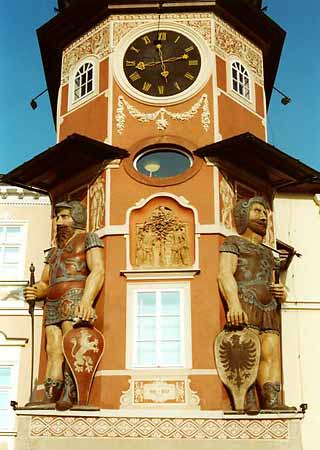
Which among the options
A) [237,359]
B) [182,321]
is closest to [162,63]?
[182,321]

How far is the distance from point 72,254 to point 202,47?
5.88 meters

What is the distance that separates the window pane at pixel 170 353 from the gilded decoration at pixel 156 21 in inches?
295

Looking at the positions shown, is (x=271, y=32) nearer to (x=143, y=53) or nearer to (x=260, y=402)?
(x=143, y=53)

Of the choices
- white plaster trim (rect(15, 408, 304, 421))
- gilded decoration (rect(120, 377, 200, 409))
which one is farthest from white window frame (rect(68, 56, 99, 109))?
white plaster trim (rect(15, 408, 304, 421))

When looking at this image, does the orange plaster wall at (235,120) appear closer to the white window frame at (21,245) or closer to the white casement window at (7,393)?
the white window frame at (21,245)

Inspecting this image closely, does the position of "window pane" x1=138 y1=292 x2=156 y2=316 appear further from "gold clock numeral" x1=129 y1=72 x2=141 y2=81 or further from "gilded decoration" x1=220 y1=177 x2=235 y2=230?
"gold clock numeral" x1=129 y1=72 x2=141 y2=81

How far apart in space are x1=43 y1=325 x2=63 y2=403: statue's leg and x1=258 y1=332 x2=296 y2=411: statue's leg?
3967mm

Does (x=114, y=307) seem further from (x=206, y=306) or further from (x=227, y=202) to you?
(x=227, y=202)

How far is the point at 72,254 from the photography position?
1830cm

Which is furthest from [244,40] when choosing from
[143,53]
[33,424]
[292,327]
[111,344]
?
[33,424]

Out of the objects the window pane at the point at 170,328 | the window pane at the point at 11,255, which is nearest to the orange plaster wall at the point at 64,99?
the window pane at the point at 11,255

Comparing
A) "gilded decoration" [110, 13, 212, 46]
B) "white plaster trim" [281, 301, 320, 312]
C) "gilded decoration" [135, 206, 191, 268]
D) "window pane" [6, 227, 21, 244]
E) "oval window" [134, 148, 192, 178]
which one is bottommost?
"white plaster trim" [281, 301, 320, 312]

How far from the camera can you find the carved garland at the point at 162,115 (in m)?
19.4

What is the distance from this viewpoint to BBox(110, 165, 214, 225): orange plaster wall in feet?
60.3
